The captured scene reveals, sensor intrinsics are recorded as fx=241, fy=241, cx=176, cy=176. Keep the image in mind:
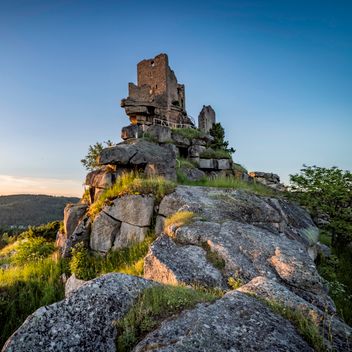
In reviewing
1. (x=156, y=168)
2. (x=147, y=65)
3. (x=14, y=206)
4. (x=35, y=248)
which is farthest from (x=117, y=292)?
(x=14, y=206)

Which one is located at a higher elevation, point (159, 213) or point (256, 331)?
point (159, 213)

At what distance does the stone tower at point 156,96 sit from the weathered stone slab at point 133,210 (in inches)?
875

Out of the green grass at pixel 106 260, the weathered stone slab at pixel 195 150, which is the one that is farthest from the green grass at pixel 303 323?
the weathered stone slab at pixel 195 150

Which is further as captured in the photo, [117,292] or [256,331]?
[117,292]

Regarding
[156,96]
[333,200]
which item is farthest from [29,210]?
[333,200]

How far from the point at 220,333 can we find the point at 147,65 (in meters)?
39.2

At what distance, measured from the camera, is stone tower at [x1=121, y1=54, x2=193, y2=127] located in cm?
3014

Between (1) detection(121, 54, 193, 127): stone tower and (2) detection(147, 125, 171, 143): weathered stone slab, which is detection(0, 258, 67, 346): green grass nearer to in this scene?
(2) detection(147, 125, 171, 143): weathered stone slab

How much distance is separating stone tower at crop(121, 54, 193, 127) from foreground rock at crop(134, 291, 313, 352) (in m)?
28.6

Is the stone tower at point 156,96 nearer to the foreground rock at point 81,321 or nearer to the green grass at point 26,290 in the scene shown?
the green grass at point 26,290

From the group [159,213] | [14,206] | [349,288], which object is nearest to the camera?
[159,213]

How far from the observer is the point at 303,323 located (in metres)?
2.66

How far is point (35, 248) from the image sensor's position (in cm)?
1138

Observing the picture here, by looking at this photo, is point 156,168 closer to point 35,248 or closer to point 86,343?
point 35,248
